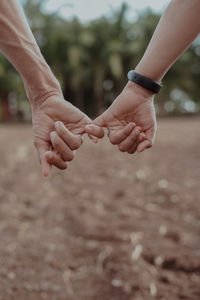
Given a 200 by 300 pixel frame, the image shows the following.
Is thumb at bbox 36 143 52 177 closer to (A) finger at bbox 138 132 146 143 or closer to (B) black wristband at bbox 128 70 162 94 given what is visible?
(A) finger at bbox 138 132 146 143

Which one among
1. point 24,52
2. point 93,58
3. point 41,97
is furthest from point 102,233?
point 93,58

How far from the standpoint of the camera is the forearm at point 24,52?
73.0 inches

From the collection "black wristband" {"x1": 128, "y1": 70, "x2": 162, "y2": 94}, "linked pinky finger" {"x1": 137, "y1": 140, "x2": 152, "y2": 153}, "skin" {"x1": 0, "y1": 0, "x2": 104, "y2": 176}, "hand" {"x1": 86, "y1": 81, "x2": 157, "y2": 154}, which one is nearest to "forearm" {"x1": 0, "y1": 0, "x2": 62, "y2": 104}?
"skin" {"x1": 0, "y1": 0, "x2": 104, "y2": 176}

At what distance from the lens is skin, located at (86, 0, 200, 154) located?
5.84ft

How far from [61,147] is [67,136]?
2.5 inches

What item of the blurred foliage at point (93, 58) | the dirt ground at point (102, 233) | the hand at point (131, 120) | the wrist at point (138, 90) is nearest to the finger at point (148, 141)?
the hand at point (131, 120)

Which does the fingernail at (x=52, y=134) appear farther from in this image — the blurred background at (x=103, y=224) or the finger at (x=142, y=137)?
the blurred background at (x=103, y=224)

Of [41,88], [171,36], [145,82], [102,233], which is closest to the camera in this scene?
[171,36]

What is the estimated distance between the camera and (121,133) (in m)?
2.02

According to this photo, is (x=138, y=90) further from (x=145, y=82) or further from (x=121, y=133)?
(x=121, y=133)

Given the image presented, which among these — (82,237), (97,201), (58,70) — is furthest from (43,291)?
(58,70)

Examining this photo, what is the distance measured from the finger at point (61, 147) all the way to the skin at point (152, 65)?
15cm

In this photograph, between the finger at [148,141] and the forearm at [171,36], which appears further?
the finger at [148,141]

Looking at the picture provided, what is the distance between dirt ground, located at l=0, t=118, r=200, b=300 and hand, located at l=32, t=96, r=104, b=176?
38.4 inches
